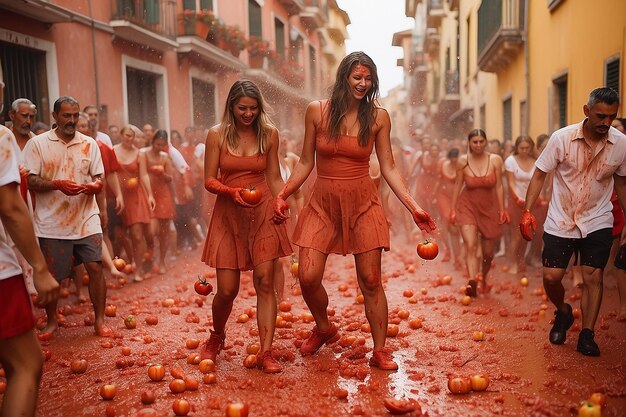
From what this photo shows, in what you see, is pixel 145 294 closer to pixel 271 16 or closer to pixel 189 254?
pixel 189 254

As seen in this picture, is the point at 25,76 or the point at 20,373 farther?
the point at 25,76

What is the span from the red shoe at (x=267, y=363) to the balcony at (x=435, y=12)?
101 feet

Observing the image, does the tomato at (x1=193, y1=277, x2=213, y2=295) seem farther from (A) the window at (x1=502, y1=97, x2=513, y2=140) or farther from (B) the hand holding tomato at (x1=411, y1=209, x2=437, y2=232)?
(A) the window at (x1=502, y1=97, x2=513, y2=140)

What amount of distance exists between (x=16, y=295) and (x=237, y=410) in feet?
4.78


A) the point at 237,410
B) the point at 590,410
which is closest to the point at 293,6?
the point at 237,410

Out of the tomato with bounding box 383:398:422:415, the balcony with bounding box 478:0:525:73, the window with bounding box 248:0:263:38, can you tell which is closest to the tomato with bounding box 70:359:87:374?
the tomato with bounding box 383:398:422:415

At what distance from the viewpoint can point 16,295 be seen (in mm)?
3365

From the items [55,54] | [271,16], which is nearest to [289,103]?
[271,16]

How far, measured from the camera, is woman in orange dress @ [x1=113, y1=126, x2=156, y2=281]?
9.58 m

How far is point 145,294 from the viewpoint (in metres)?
8.70

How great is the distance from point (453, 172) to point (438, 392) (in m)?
6.84

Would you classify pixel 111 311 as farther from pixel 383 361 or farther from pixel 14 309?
pixel 14 309

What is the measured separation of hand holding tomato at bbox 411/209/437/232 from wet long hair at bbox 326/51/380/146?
2.03ft

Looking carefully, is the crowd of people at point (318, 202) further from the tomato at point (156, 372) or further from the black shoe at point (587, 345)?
the tomato at point (156, 372)
